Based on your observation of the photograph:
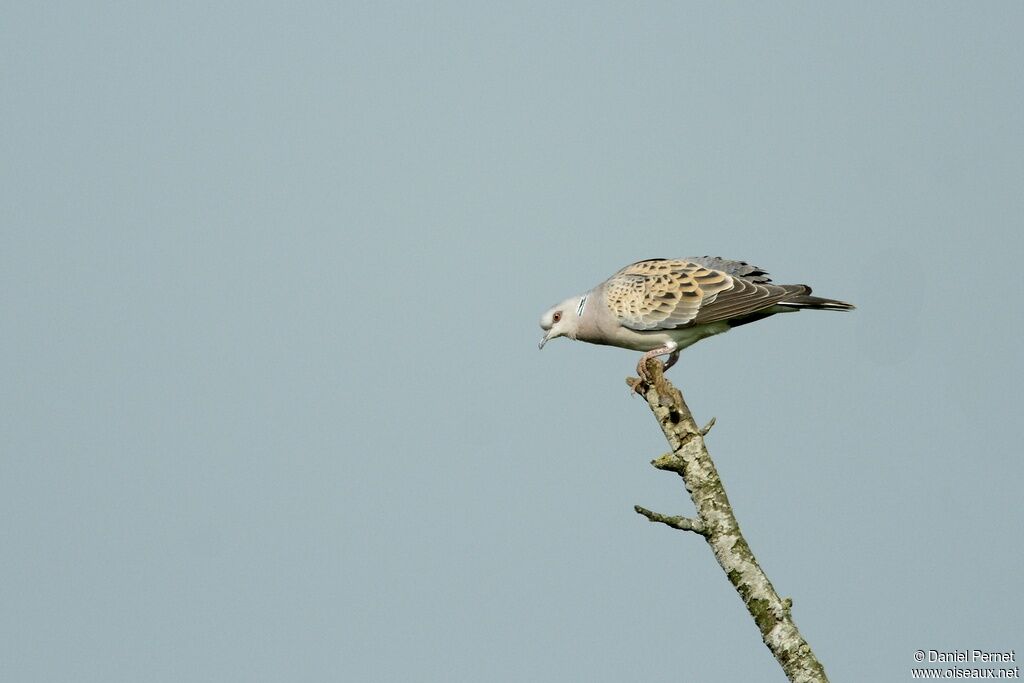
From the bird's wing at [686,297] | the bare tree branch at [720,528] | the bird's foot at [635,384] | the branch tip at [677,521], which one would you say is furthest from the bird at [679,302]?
the branch tip at [677,521]

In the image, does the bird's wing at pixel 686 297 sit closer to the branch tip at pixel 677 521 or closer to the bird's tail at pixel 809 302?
the bird's tail at pixel 809 302

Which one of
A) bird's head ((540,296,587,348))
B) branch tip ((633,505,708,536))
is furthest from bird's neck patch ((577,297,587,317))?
branch tip ((633,505,708,536))

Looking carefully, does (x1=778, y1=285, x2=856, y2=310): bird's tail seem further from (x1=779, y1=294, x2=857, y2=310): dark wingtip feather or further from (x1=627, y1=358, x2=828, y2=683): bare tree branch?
(x1=627, y1=358, x2=828, y2=683): bare tree branch

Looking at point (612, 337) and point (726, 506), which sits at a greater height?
point (612, 337)

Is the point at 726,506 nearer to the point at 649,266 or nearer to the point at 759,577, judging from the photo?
the point at 759,577

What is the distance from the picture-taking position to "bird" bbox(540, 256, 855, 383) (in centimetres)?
1221

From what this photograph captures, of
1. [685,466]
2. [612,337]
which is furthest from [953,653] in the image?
[612,337]

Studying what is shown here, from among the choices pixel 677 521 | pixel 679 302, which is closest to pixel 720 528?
pixel 677 521

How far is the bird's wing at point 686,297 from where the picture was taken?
40.0 feet

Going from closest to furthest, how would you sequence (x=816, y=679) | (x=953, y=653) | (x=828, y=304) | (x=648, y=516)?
(x=816, y=679) < (x=648, y=516) < (x=953, y=653) < (x=828, y=304)

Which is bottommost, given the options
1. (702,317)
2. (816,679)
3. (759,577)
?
(816,679)

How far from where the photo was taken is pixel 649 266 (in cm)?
1289

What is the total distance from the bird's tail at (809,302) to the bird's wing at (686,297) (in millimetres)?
36

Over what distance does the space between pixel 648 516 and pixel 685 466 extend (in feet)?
2.13
